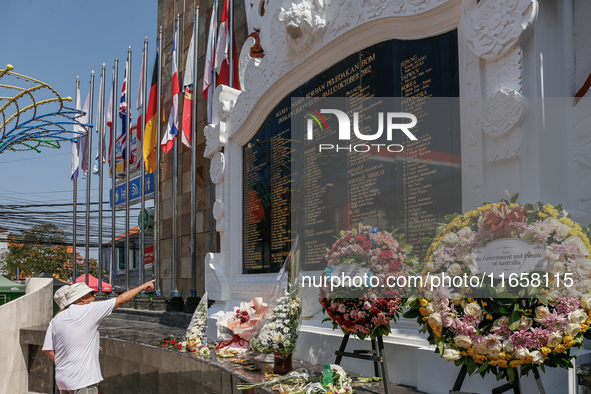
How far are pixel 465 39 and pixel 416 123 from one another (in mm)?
807

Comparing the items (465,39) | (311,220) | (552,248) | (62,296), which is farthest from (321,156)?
(552,248)

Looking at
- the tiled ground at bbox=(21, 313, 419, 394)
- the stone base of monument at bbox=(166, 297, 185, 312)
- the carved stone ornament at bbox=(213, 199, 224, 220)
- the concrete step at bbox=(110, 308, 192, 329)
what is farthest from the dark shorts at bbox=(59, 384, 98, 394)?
the stone base of monument at bbox=(166, 297, 185, 312)

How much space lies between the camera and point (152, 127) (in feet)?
44.7

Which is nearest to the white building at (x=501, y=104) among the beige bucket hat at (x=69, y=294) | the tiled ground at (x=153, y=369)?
the tiled ground at (x=153, y=369)

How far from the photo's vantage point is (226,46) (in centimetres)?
1038

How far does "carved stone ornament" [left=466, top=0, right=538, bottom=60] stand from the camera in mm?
4113

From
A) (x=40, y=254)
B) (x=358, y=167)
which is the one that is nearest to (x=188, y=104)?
(x=358, y=167)

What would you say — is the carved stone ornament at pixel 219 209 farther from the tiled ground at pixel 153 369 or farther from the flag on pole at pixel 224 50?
the flag on pole at pixel 224 50

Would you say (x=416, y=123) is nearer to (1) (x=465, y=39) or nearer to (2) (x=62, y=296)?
(1) (x=465, y=39)

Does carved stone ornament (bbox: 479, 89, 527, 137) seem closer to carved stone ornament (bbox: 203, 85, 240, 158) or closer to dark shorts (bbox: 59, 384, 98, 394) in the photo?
dark shorts (bbox: 59, 384, 98, 394)

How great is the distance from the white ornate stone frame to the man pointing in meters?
2.79

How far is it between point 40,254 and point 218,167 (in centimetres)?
3454

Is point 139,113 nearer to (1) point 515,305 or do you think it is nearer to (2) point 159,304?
(2) point 159,304

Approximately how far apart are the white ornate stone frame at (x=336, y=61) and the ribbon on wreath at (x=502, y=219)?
1.06 metres
